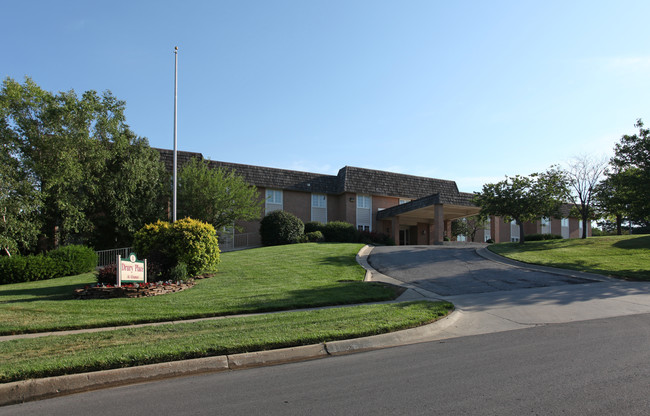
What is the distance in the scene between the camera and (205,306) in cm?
1002

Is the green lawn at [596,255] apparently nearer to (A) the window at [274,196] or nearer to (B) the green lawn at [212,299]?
(B) the green lawn at [212,299]

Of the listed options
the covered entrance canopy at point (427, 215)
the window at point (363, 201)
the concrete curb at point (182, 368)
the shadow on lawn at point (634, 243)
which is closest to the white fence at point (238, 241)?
the window at point (363, 201)

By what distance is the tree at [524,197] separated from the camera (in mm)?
25016

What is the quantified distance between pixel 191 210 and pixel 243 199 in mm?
3427

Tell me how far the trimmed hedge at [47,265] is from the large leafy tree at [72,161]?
3.11m

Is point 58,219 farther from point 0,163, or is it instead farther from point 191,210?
point 191,210

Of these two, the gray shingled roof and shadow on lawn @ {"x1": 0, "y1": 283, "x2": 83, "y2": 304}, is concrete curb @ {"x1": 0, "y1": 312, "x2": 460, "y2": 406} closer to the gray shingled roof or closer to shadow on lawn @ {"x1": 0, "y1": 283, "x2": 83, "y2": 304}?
shadow on lawn @ {"x1": 0, "y1": 283, "x2": 83, "y2": 304}

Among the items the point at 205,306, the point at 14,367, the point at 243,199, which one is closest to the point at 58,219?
the point at 243,199

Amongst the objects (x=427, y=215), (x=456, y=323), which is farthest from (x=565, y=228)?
(x=456, y=323)

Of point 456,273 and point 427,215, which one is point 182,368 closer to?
point 456,273

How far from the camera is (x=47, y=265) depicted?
18.1 meters

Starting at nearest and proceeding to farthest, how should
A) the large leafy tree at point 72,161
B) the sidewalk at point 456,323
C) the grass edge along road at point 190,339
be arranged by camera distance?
1. the sidewalk at point 456,323
2. the grass edge along road at point 190,339
3. the large leafy tree at point 72,161

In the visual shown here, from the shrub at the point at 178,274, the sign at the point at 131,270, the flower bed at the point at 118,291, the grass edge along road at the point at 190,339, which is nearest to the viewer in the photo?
the grass edge along road at the point at 190,339

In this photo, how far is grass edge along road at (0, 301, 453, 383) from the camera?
554 centimetres
